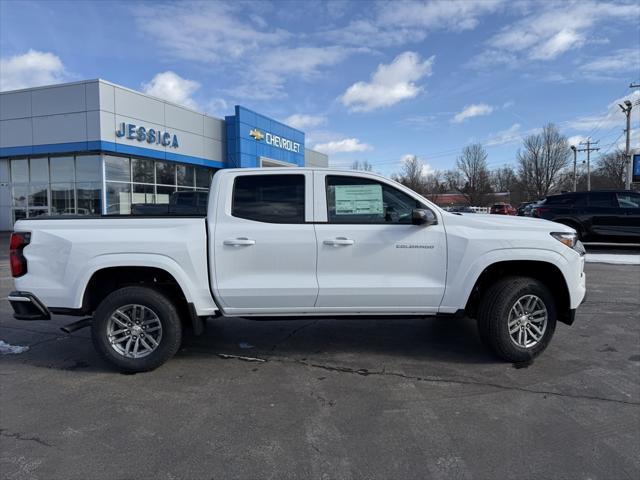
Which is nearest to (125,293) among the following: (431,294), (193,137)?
(431,294)

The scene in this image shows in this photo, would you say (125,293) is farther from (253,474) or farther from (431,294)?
(431,294)

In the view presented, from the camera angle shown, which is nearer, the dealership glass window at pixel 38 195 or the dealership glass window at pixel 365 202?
the dealership glass window at pixel 365 202

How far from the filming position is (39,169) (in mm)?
24797

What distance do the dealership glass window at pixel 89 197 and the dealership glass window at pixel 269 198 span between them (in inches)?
832

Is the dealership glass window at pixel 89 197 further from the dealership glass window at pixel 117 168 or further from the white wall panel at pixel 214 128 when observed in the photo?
the white wall panel at pixel 214 128

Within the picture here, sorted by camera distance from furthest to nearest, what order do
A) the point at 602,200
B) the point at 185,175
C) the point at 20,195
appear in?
the point at 185,175 < the point at 20,195 < the point at 602,200

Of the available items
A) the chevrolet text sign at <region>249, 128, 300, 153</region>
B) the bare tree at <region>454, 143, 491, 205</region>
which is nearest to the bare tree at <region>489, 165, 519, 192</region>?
the bare tree at <region>454, 143, 491, 205</region>

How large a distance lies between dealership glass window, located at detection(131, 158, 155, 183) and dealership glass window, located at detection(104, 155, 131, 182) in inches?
14.6

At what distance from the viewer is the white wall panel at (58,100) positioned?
2194 cm

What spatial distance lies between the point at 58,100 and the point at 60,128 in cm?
129

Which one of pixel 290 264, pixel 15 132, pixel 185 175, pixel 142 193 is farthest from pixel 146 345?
pixel 185 175

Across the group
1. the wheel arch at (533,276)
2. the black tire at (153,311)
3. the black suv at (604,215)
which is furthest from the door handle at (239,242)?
the black suv at (604,215)

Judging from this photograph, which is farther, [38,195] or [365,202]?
[38,195]

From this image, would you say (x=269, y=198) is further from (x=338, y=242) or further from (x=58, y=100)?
(x=58, y=100)
